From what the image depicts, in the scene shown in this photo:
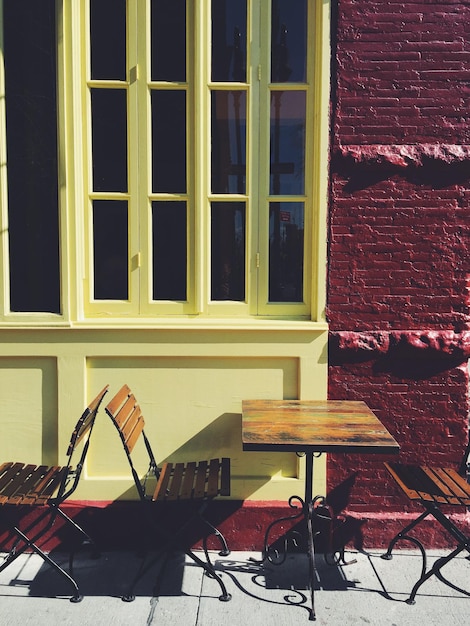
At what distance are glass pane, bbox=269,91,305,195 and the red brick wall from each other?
0.27m

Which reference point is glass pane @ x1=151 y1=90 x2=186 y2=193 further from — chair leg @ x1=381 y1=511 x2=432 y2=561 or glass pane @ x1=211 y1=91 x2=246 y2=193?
chair leg @ x1=381 y1=511 x2=432 y2=561

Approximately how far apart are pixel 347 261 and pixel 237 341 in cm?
93

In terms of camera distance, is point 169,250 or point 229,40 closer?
point 229,40

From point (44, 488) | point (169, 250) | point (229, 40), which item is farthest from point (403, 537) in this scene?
point (229, 40)

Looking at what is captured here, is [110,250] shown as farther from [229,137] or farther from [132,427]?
[132,427]

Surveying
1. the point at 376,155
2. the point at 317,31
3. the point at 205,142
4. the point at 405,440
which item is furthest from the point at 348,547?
the point at 317,31

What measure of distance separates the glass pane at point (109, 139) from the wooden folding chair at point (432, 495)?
2.70 meters

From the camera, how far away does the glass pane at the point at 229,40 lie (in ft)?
13.1

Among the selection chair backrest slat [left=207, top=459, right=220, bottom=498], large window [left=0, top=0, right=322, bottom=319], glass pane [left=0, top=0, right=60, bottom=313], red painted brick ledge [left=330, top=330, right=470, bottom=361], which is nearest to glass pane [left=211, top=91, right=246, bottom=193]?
large window [left=0, top=0, right=322, bottom=319]

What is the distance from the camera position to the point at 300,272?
4133mm

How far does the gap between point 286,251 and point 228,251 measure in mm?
409

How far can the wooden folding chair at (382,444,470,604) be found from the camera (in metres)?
3.43

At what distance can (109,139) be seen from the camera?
4.05 m

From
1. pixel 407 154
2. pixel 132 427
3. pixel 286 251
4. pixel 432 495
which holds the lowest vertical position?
pixel 432 495
